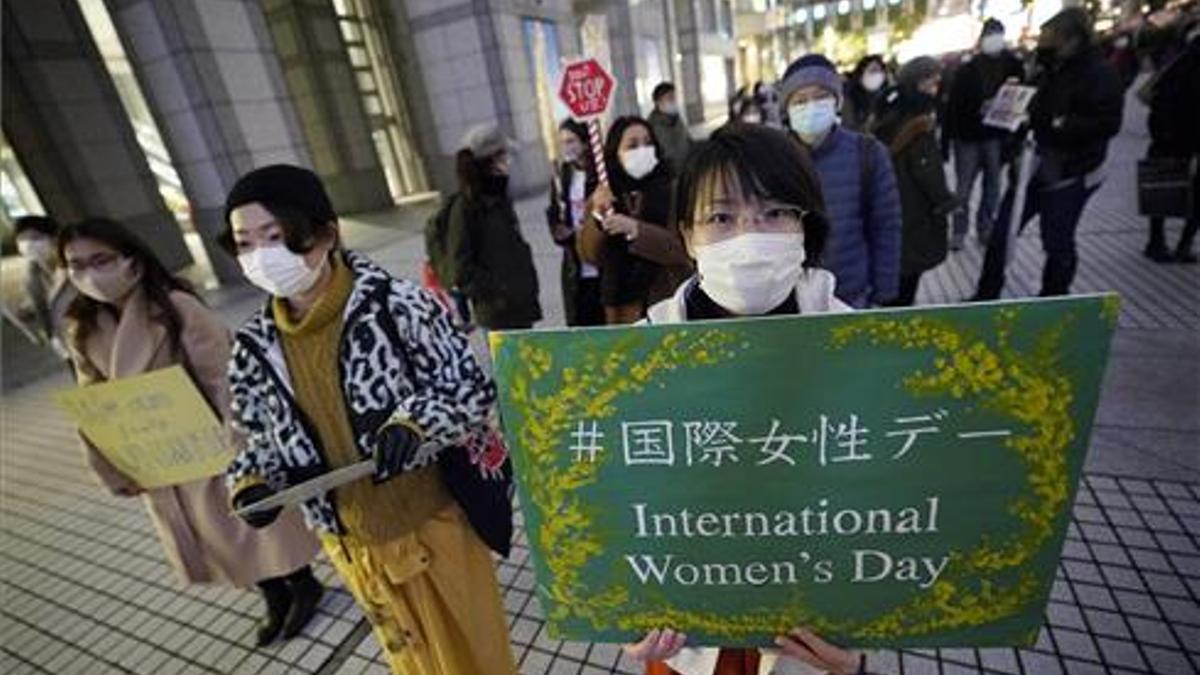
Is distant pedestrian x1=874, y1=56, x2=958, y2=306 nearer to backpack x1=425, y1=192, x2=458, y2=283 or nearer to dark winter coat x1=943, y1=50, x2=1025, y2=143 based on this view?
dark winter coat x1=943, y1=50, x2=1025, y2=143

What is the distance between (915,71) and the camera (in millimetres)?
4531

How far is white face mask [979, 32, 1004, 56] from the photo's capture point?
5.29 m

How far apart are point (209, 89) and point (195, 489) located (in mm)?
8352

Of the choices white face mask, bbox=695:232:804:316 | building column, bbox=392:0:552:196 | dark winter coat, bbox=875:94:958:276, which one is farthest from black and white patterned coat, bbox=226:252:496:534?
building column, bbox=392:0:552:196

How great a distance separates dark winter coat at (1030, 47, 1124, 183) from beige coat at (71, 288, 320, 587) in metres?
4.69

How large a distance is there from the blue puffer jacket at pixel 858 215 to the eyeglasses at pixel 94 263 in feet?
8.94

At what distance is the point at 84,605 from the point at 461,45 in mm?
11413

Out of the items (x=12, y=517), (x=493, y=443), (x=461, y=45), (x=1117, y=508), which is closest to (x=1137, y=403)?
(x=1117, y=508)

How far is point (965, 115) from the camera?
5582 millimetres

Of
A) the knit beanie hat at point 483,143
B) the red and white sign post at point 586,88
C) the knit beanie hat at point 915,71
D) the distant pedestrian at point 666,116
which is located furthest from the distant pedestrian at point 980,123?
the knit beanie hat at point 483,143

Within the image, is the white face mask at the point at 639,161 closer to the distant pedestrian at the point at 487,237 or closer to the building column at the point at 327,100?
the distant pedestrian at the point at 487,237

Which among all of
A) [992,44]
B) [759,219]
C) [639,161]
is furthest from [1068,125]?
[759,219]

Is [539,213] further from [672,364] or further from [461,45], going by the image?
[672,364]

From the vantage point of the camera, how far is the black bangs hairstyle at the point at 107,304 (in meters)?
2.19
